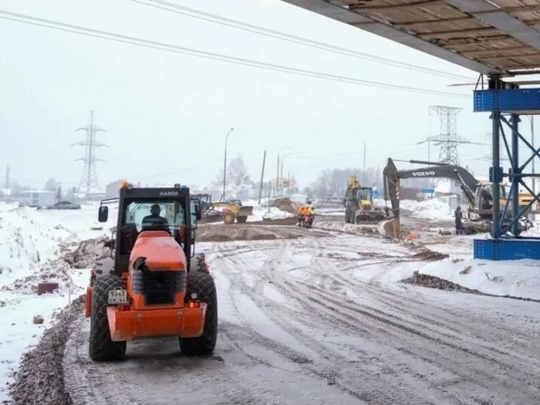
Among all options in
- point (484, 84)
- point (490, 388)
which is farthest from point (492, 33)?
point (490, 388)

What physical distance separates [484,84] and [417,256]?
8543mm

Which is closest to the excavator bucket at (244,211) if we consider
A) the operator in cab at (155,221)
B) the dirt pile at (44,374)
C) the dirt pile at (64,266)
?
the dirt pile at (64,266)

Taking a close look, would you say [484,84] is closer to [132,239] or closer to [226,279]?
[226,279]

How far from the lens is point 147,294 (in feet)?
25.6

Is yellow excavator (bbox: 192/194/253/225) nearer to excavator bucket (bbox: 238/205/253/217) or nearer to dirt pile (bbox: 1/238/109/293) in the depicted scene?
excavator bucket (bbox: 238/205/253/217)

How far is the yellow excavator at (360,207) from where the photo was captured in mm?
41500

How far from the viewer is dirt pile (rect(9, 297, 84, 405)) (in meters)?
6.58

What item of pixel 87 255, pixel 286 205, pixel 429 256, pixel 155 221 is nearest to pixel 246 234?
pixel 429 256

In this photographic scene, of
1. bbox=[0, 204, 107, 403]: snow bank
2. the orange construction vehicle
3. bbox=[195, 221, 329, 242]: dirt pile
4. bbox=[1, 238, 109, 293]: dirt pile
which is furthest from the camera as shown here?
bbox=[195, 221, 329, 242]: dirt pile

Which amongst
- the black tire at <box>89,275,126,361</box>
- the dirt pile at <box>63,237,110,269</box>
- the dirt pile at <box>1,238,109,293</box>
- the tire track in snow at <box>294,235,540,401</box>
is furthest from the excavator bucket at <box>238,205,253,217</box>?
the black tire at <box>89,275,126,361</box>

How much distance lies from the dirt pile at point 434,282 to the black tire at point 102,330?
9.26m

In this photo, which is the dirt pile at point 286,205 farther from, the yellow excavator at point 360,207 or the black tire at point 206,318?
the black tire at point 206,318

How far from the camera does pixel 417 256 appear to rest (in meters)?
23.6

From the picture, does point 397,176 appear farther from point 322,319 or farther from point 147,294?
point 147,294
